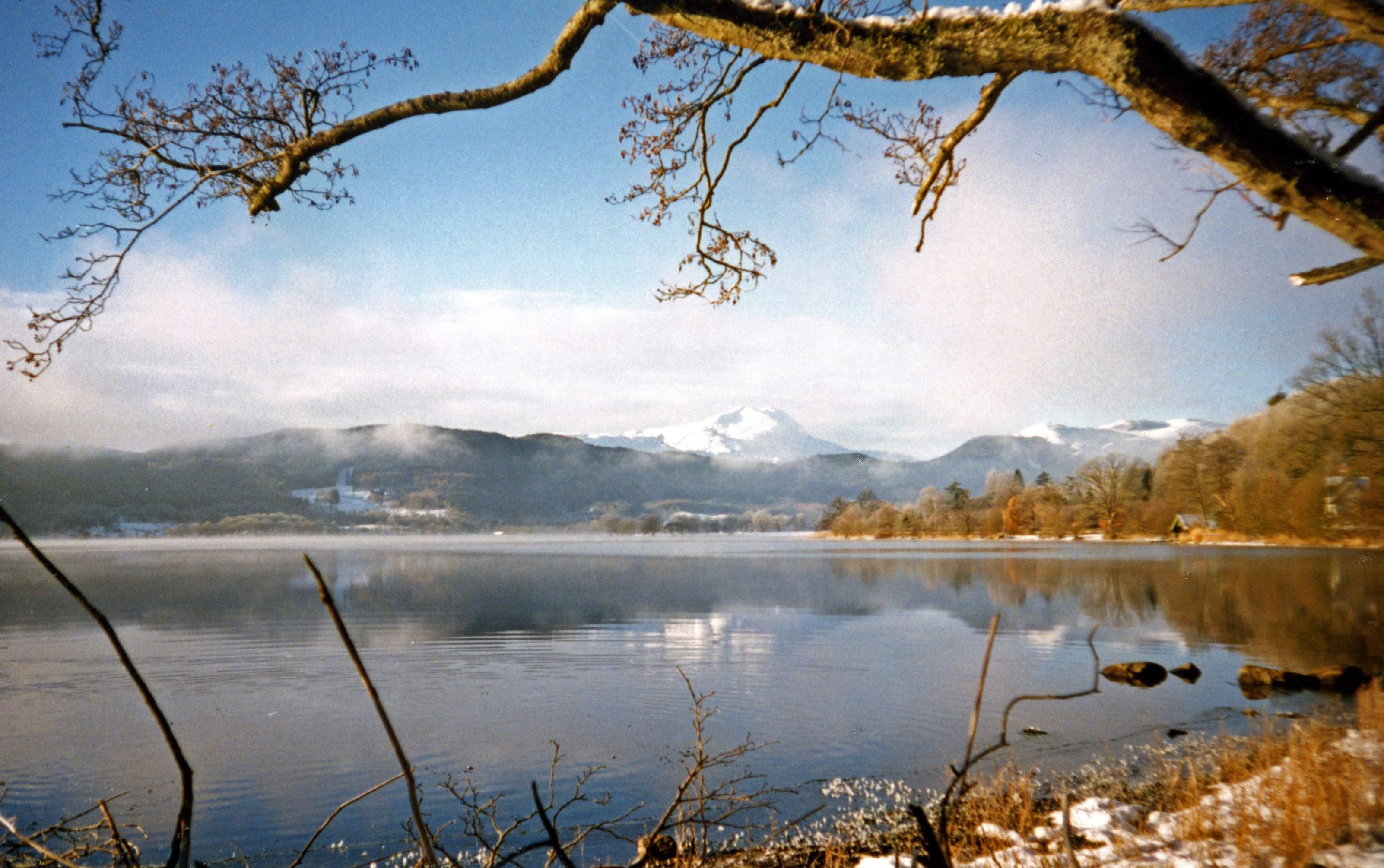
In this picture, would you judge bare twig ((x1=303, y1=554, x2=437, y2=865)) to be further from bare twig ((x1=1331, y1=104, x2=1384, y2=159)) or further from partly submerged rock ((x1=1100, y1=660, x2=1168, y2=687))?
partly submerged rock ((x1=1100, y1=660, x2=1168, y2=687))

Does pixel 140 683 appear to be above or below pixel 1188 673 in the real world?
above

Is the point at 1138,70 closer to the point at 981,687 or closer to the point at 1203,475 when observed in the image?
the point at 981,687

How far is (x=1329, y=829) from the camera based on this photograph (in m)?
4.47

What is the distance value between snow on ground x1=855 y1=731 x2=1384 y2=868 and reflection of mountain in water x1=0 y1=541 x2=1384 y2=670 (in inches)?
503

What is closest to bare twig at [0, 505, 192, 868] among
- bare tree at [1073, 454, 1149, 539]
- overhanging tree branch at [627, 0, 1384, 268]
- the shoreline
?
overhanging tree branch at [627, 0, 1384, 268]

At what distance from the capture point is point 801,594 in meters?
36.3

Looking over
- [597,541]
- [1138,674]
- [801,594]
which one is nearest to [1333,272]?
[1138,674]

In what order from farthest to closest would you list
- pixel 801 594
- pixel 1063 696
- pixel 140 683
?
1. pixel 801 594
2. pixel 140 683
3. pixel 1063 696

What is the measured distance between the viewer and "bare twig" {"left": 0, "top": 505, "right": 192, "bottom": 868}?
2.84 feet

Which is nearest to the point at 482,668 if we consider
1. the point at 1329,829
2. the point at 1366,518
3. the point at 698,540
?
the point at 1329,829

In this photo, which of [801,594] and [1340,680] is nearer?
[1340,680]

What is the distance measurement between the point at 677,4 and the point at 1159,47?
188cm

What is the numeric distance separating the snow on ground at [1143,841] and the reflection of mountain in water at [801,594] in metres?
12.8

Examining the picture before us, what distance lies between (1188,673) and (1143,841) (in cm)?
1245
